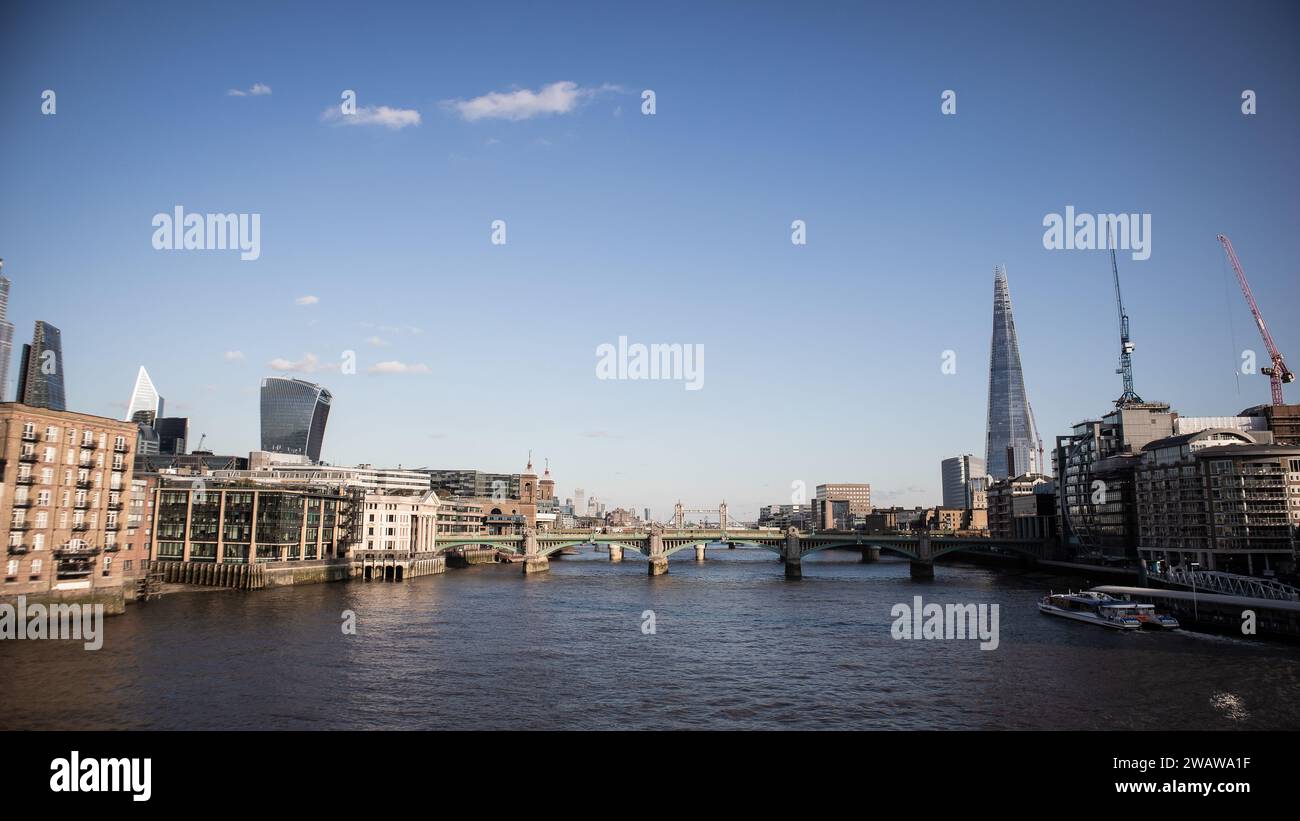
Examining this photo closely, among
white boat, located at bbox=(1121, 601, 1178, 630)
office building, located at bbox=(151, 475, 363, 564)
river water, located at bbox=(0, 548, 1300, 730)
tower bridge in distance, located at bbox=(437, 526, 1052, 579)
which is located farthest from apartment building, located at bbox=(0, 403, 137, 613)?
white boat, located at bbox=(1121, 601, 1178, 630)

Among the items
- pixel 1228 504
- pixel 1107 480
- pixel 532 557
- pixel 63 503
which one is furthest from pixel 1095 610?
pixel 63 503

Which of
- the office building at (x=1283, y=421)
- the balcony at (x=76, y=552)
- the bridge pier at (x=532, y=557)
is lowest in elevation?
the bridge pier at (x=532, y=557)

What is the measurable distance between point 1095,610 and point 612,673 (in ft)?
189

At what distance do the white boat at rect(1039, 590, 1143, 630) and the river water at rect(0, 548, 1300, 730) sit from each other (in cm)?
170

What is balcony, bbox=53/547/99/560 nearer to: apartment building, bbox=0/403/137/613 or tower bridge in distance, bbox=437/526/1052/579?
apartment building, bbox=0/403/137/613

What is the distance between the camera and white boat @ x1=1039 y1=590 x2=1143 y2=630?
244 ft

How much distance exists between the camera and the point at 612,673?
51.8 meters

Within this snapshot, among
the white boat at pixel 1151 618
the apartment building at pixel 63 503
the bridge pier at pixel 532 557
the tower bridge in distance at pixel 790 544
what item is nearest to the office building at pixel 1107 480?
the tower bridge in distance at pixel 790 544

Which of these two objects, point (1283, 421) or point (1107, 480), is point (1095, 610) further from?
point (1283, 421)

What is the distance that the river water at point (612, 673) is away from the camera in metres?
40.4

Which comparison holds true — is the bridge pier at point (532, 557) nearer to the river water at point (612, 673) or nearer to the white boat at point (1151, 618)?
the river water at point (612, 673)

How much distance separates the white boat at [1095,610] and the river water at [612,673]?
1696 millimetres
